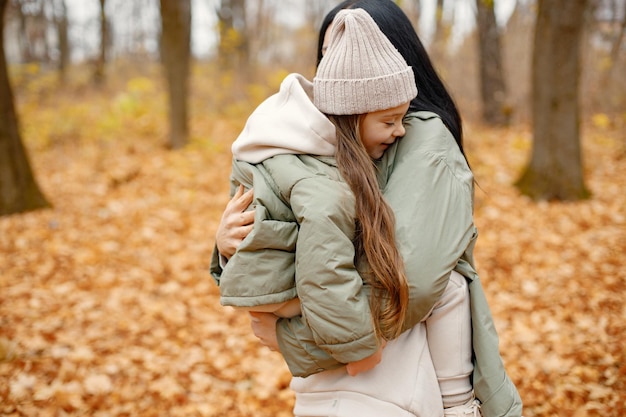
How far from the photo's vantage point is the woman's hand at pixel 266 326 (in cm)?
164

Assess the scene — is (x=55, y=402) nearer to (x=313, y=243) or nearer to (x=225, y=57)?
(x=313, y=243)

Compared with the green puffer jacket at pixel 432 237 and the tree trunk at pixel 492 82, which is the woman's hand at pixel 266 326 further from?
the tree trunk at pixel 492 82

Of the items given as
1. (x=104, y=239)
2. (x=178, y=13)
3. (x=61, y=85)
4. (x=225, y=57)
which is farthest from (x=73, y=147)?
(x=61, y=85)

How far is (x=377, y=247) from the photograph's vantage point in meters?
1.41

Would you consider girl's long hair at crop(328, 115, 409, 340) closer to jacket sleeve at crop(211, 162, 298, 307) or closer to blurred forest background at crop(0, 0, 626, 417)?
jacket sleeve at crop(211, 162, 298, 307)

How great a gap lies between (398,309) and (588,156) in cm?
Answer: 746

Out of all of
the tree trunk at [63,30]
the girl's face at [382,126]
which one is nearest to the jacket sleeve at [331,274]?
the girl's face at [382,126]

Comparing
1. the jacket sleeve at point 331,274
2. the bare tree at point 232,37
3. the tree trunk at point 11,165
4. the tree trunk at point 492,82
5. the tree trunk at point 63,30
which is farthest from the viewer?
the tree trunk at point 63,30

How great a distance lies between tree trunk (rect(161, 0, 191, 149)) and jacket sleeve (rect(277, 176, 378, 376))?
784 cm

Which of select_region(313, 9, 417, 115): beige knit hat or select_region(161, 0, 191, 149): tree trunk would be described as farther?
select_region(161, 0, 191, 149): tree trunk

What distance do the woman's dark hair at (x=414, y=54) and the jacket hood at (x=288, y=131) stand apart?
0.36 m

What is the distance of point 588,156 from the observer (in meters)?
7.70

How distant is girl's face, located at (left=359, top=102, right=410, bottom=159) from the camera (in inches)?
62.4

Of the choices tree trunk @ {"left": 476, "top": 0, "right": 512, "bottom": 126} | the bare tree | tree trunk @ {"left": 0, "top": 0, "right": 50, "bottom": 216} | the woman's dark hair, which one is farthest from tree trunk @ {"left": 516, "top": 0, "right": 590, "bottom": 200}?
the bare tree
